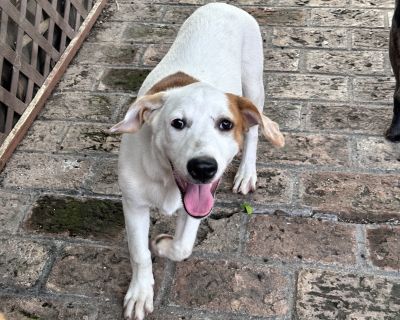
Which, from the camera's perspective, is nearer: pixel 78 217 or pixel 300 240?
pixel 300 240

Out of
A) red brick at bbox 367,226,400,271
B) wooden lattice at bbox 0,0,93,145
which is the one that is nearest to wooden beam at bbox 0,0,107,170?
wooden lattice at bbox 0,0,93,145

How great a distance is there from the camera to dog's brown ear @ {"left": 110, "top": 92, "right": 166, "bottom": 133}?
247 cm

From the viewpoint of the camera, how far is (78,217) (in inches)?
133

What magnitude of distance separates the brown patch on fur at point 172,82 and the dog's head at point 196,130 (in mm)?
160

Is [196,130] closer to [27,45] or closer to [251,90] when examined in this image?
[251,90]

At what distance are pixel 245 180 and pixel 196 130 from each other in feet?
3.88

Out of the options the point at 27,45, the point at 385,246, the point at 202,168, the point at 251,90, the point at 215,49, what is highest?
the point at 202,168

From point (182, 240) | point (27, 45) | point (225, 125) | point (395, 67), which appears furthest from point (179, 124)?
point (27, 45)

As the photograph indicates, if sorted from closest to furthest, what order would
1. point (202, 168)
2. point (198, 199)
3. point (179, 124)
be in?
point (202, 168) < point (179, 124) < point (198, 199)

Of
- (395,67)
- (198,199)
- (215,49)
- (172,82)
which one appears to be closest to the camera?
(198,199)

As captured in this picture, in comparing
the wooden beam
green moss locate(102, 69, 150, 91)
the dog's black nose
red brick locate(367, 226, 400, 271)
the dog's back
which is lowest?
the wooden beam

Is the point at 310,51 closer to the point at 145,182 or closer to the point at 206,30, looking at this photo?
the point at 206,30

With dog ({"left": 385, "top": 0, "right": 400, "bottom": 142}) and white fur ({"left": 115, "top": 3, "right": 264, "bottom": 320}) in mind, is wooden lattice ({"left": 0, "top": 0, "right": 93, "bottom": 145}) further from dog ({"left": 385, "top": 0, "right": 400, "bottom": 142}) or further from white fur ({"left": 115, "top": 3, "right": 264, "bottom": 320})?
dog ({"left": 385, "top": 0, "right": 400, "bottom": 142})

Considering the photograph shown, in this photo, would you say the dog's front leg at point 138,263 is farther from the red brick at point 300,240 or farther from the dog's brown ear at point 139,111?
the red brick at point 300,240
